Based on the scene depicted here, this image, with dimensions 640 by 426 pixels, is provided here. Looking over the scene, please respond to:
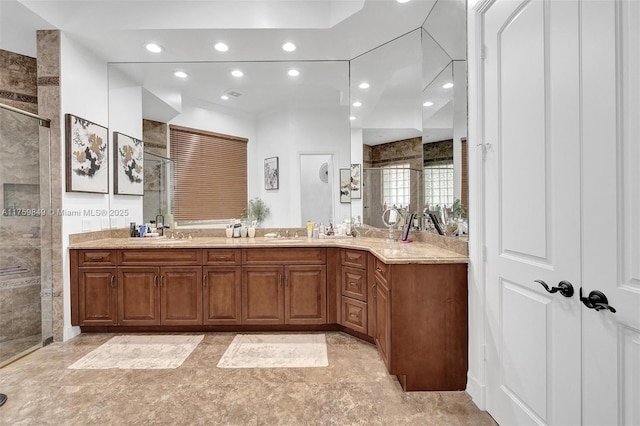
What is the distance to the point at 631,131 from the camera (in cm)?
107

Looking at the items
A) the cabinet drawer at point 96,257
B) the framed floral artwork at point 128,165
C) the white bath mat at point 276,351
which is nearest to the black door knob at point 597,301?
the white bath mat at point 276,351

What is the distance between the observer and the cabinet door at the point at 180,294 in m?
3.02

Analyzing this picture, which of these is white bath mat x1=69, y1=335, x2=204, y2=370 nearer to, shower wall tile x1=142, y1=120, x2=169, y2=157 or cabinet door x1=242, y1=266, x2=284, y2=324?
cabinet door x1=242, y1=266, x2=284, y2=324

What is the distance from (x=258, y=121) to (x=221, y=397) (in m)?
2.87

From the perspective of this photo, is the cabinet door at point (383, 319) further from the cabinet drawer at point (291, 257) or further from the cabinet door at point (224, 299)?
the cabinet door at point (224, 299)

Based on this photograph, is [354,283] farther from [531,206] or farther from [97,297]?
[97,297]

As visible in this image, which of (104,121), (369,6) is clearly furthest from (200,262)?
(369,6)

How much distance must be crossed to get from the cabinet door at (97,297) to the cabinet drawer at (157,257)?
180mm

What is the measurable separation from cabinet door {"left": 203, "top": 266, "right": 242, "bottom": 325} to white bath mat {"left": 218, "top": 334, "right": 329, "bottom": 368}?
0.23 m

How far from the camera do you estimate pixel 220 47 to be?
123 inches

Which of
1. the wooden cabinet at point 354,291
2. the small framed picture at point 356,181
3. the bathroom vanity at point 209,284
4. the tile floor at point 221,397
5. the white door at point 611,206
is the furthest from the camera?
the small framed picture at point 356,181

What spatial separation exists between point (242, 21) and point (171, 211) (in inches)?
87.9

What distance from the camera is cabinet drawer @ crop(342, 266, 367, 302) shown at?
110 inches

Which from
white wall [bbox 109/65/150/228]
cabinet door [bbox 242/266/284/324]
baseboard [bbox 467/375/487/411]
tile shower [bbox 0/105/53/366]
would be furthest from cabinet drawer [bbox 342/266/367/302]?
tile shower [bbox 0/105/53/366]
